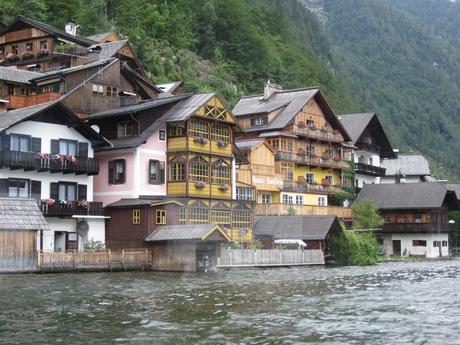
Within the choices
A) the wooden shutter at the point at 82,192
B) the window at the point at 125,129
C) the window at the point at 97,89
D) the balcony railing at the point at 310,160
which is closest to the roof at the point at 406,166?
the balcony railing at the point at 310,160

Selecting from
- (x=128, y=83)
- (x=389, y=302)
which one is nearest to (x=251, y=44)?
(x=128, y=83)

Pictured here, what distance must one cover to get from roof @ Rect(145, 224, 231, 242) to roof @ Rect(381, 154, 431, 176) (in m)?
69.6

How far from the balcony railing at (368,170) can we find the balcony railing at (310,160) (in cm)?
761

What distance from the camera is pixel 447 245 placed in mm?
100125

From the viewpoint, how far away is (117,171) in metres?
64.0

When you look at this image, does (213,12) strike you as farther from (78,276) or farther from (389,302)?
(389,302)

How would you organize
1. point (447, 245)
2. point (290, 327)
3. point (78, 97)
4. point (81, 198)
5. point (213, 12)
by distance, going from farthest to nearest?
point (213, 12) → point (447, 245) → point (78, 97) → point (81, 198) → point (290, 327)

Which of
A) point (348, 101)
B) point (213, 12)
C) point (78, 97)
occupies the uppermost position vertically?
point (213, 12)

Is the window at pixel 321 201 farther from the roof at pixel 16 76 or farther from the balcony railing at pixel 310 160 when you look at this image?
the roof at pixel 16 76

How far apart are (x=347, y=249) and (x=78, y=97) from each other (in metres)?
26.3

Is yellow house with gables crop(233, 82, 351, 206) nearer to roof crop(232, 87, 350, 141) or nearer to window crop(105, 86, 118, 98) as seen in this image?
roof crop(232, 87, 350, 141)

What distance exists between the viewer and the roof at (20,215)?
5041 centimetres

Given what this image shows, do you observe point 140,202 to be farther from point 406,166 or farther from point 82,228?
point 406,166

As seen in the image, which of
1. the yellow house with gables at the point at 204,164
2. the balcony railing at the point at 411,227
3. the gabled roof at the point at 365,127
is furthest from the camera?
the gabled roof at the point at 365,127
